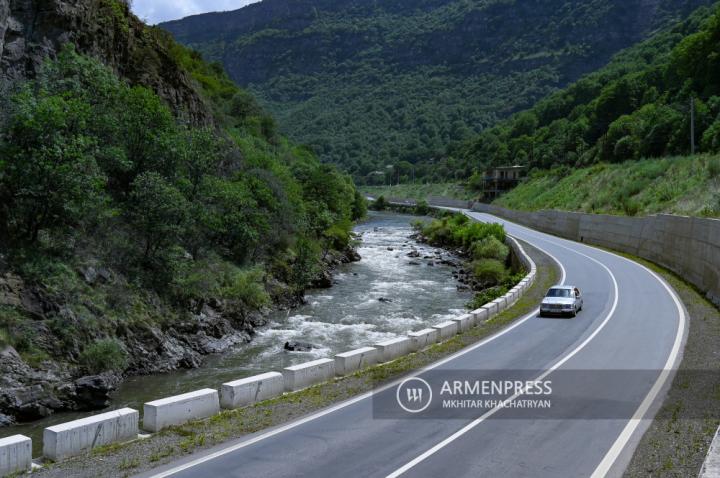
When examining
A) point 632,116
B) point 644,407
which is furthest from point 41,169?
point 632,116

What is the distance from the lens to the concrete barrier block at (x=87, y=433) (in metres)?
9.87

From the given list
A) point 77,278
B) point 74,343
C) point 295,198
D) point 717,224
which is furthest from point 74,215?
point 717,224

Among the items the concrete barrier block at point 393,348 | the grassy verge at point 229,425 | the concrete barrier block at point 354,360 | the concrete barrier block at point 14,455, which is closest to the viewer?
the concrete barrier block at point 14,455

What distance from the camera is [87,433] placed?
10.3 metres

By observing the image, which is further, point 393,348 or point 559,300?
point 559,300

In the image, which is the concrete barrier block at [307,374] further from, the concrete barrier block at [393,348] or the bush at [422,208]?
the bush at [422,208]

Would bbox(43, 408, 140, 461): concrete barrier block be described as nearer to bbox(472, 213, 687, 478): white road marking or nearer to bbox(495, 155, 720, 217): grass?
bbox(472, 213, 687, 478): white road marking

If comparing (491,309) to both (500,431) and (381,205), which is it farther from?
(381,205)

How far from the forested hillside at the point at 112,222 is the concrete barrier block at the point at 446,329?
10.3m

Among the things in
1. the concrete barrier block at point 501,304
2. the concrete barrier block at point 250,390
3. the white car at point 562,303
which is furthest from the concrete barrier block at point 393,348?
the white car at point 562,303

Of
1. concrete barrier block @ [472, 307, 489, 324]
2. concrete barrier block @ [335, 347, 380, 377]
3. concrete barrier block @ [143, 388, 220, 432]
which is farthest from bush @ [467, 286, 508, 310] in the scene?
concrete barrier block @ [143, 388, 220, 432]

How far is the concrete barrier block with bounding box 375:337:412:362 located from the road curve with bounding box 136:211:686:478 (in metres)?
1.54

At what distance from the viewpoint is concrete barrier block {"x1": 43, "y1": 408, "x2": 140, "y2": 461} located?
987cm

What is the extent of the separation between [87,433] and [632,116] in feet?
304
